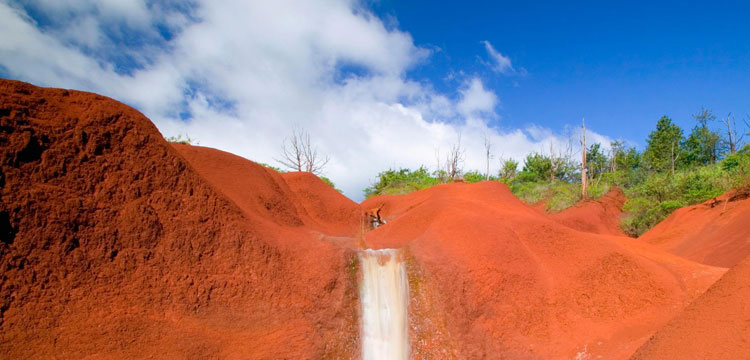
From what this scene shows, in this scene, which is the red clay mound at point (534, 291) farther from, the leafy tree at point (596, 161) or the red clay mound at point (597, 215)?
the leafy tree at point (596, 161)

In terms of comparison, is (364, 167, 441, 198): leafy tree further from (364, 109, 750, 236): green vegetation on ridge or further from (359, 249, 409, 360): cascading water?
(359, 249, 409, 360): cascading water

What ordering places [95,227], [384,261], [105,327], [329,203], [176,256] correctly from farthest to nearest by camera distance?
[329,203]
[384,261]
[176,256]
[95,227]
[105,327]

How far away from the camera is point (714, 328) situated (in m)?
4.50

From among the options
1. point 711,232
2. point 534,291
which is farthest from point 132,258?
point 711,232

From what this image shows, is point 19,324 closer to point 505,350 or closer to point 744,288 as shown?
point 505,350

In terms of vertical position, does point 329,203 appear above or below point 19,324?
above

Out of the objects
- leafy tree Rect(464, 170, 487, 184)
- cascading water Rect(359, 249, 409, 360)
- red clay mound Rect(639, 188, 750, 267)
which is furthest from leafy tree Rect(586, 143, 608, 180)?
cascading water Rect(359, 249, 409, 360)

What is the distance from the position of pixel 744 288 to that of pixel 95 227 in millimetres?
9341

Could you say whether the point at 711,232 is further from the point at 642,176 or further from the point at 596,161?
the point at 596,161

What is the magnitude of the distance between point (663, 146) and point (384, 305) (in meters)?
45.3

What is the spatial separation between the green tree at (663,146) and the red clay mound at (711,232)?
25.3 metres

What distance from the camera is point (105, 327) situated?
5.93m

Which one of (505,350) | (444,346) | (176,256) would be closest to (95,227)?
(176,256)

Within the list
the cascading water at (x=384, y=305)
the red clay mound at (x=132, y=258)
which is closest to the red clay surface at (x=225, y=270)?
the red clay mound at (x=132, y=258)
